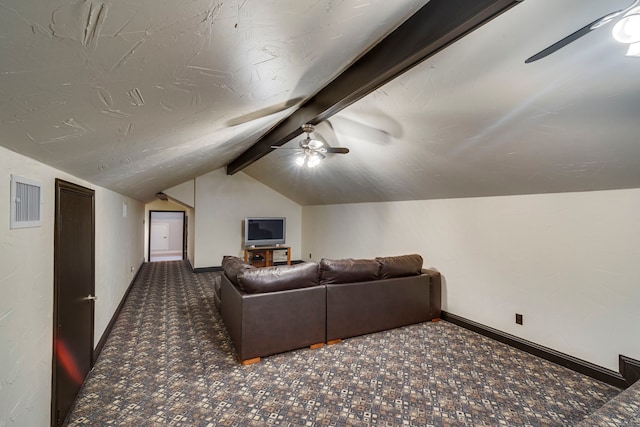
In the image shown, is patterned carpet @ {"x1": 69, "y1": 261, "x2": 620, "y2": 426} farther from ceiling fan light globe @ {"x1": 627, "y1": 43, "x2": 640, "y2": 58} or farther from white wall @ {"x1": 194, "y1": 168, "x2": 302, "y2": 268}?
white wall @ {"x1": 194, "y1": 168, "x2": 302, "y2": 268}

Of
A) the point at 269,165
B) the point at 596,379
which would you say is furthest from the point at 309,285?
the point at 269,165

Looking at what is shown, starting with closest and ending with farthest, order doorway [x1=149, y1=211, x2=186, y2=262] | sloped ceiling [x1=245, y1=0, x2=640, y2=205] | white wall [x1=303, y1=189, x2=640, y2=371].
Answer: sloped ceiling [x1=245, y1=0, x2=640, y2=205] < white wall [x1=303, y1=189, x2=640, y2=371] < doorway [x1=149, y1=211, x2=186, y2=262]

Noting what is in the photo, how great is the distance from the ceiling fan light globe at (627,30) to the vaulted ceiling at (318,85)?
38cm

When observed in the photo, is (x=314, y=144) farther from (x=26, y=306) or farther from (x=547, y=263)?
(x=547, y=263)

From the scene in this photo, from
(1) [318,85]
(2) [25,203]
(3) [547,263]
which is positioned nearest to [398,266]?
(3) [547,263]

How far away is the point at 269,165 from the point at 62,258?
4.09 m

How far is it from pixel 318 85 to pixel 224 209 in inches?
213

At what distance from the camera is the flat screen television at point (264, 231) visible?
6.85m

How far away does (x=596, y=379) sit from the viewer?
245 cm

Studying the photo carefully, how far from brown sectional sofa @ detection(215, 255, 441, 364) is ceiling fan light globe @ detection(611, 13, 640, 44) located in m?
2.60

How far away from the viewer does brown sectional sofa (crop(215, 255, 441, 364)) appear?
268cm

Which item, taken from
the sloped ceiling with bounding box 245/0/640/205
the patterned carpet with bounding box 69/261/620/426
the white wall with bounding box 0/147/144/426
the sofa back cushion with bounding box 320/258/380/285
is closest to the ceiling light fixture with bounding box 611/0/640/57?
the sloped ceiling with bounding box 245/0/640/205

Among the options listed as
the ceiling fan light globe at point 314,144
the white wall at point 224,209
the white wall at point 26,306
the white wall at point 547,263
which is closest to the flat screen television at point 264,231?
the white wall at point 224,209

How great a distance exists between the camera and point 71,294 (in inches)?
77.1
